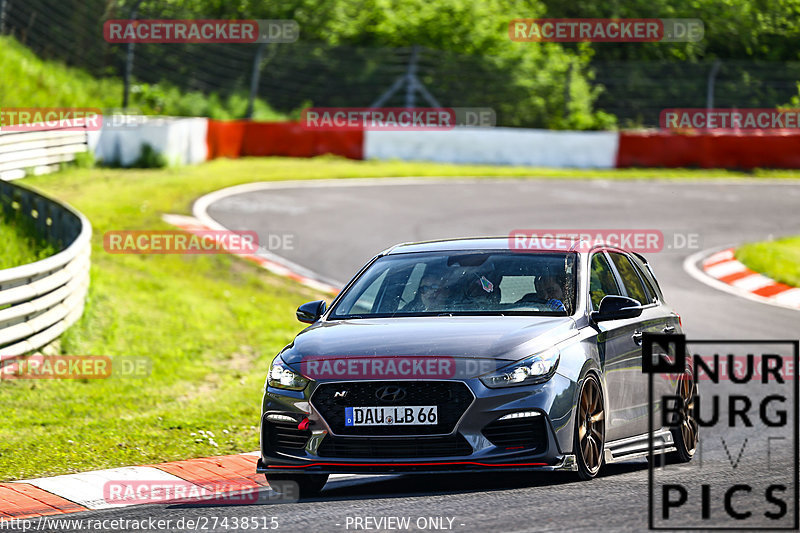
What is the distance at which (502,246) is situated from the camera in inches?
338

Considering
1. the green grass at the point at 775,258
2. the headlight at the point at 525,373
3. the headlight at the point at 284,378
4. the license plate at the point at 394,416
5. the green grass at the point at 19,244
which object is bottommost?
the green grass at the point at 775,258

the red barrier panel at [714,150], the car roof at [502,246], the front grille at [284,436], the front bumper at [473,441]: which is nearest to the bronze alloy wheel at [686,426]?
the car roof at [502,246]

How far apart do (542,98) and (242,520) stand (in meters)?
31.4

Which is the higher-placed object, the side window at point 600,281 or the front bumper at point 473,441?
the side window at point 600,281

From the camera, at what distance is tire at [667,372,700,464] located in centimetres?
859

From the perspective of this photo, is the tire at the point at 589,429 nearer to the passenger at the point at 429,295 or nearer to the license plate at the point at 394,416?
the license plate at the point at 394,416

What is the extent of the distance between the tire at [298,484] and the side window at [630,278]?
2.60 metres

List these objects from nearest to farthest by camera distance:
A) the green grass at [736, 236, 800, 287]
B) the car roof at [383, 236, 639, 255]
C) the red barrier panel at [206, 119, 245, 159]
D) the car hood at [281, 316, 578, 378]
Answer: the car hood at [281, 316, 578, 378]
the car roof at [383, 236, 639, 255]
the green grass at [736, 236, 800, 287]
the red barrier panel at [206, 119, 245, 159]

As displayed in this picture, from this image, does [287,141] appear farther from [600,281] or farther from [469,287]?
[469,287]

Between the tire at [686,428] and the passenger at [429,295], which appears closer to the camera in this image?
the passenger at [429,295]

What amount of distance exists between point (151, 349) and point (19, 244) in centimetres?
238

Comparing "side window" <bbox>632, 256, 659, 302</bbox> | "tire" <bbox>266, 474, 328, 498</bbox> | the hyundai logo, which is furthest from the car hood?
"side window" <bbox>632, 256, 659, 302</bbox>

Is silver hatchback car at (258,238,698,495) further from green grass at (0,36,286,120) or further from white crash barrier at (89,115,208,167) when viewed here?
green grass at (0,36,286,120)

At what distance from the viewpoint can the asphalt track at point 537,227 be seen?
6.57m
